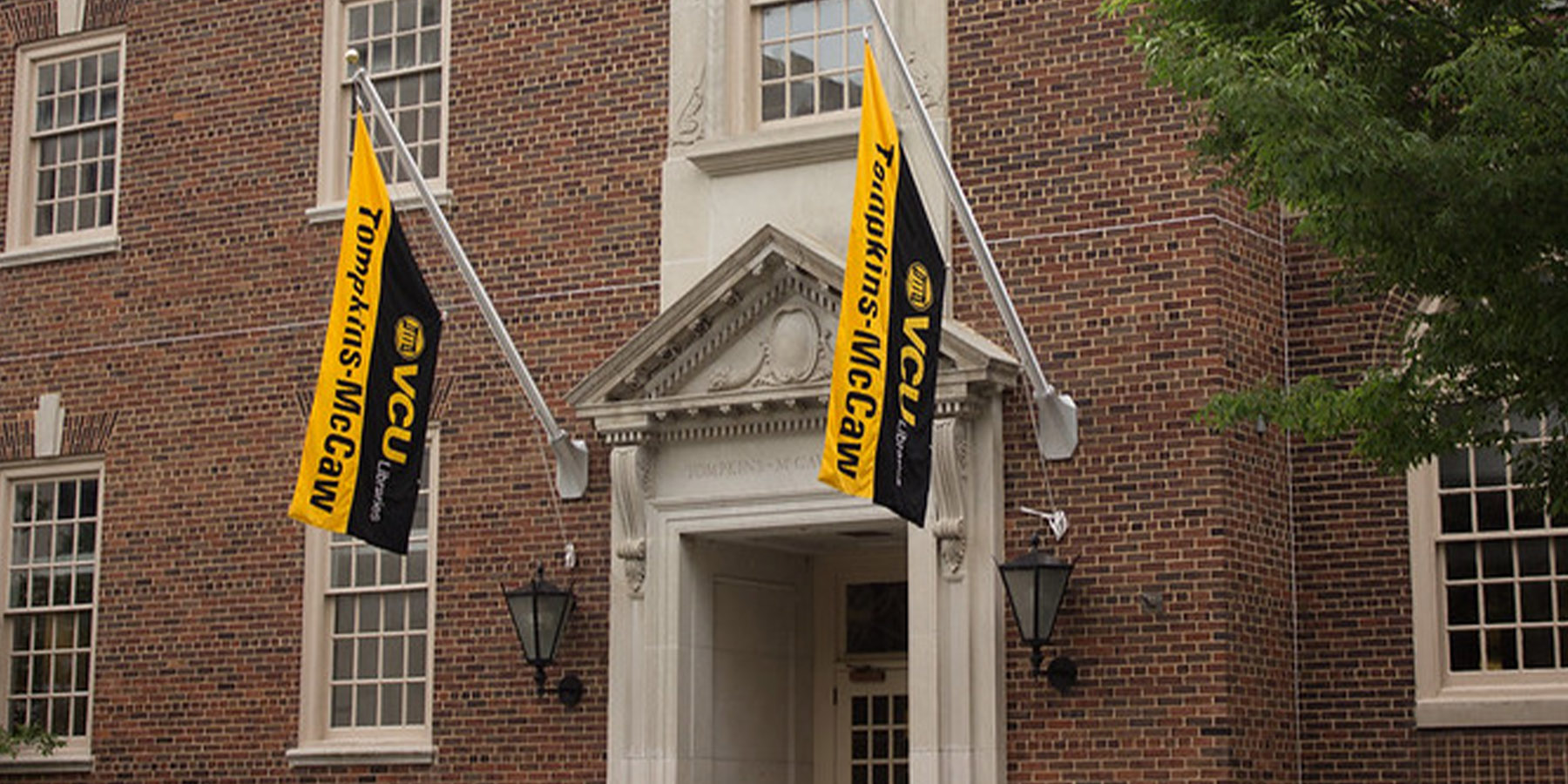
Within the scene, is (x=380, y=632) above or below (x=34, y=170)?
below

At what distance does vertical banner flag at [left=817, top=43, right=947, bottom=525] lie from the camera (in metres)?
14.4

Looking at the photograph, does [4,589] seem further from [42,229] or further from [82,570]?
[42,229]

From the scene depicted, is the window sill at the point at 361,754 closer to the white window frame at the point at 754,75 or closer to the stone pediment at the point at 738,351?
the stone pediment at the point at 738,351

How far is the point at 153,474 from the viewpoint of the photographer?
64.6 ft

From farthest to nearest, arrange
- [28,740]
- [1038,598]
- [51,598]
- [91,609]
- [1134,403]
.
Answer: [51,598] < [91,609] < [28,740] < [1134,403] < [1038,598]

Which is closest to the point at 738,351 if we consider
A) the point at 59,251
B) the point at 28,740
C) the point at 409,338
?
the point at 409,338

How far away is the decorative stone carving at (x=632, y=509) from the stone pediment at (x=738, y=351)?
0.50ft

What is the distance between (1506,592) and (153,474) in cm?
993

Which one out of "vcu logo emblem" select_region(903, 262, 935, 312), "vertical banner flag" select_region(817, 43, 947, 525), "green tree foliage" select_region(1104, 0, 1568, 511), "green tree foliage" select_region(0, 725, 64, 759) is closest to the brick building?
"green tree foliage" select_region(0, 725, 64, 759)

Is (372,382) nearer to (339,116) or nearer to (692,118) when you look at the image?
(692,118)

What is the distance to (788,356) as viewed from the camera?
55.2ft

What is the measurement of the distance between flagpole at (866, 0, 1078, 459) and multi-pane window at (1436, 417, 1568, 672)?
2.29 metres

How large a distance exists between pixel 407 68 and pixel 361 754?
4.98 meters

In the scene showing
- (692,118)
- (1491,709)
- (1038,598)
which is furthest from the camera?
(692,118)
